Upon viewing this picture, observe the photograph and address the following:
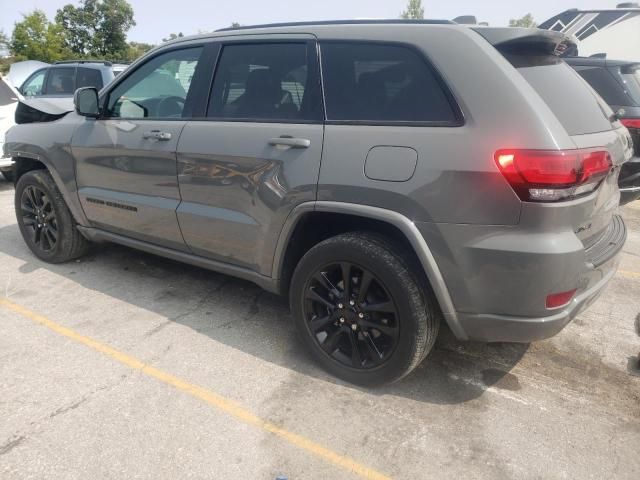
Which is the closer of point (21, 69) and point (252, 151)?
point (252, 151)

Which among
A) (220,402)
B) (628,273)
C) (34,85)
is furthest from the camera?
(34,85)

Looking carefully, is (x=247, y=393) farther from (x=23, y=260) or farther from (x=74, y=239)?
(x=23, y=260)

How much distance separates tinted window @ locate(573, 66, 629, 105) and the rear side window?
3658 mm

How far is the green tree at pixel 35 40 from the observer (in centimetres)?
3528

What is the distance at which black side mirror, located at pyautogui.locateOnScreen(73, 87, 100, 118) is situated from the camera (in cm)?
362

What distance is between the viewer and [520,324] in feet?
7.37

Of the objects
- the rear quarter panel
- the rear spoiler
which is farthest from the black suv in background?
the rear quarter panel

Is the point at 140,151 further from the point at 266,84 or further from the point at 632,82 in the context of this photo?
the point at 632,82

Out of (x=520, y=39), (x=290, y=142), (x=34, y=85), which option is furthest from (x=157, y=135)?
(x=34, y=85)

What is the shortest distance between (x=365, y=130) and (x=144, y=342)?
191 cm

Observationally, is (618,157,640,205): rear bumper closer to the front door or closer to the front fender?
the front door

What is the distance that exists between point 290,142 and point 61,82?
28.7 ft

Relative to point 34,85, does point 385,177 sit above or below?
below

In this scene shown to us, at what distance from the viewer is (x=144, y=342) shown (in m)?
3.13
